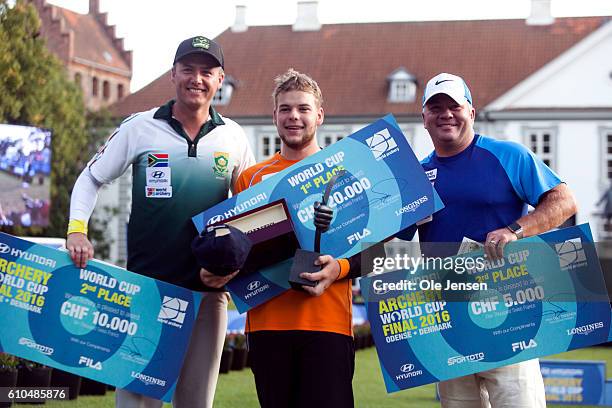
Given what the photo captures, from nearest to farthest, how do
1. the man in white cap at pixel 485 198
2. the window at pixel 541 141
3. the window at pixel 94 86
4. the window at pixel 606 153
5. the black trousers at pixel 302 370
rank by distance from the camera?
the black trousers at pixel 302 370 < the man in white cap at pixel 485 198 < the window at pixel 606 153 < the window at pixel 541 141 < the window at pixel 94 86

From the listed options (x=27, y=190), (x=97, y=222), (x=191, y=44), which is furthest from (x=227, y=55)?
(x=191, y=44)

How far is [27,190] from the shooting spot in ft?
117

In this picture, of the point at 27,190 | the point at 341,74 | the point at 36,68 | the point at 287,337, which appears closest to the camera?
the point at 287,337

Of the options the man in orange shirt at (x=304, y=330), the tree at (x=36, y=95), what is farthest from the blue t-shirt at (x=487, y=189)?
the tree at (x=36, y=95)

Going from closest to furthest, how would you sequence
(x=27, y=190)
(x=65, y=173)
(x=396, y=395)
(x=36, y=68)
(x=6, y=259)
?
(x=6, y=259)
(x=396, y=395)
(x=27, y=190)
(x=36, y=68)
(x=65, y=173)

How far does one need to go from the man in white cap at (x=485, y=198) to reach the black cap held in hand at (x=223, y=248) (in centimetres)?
102

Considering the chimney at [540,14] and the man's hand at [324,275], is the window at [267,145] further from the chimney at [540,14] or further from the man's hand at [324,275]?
the man's hand at [324,275]

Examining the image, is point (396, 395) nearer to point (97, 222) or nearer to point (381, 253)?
point (381, 253)

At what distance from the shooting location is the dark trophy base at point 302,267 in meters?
5.65

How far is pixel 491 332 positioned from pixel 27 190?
31067 mm

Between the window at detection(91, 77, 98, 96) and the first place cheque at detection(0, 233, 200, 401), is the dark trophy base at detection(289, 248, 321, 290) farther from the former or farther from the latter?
the window at detection(91, 77, 98, 96)

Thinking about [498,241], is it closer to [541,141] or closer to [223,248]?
[223,248]

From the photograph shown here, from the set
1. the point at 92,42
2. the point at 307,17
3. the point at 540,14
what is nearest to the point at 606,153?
the point at 540,14

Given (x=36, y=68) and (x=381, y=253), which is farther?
(x=36, y=68)
